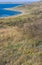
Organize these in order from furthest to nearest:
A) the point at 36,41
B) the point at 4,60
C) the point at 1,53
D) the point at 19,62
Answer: the point at 36,41, the point at 1,53, the point at 4,60, the point at 19,62

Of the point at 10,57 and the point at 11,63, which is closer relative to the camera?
the point at 11,63

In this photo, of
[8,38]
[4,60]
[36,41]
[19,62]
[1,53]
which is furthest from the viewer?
[8,38]

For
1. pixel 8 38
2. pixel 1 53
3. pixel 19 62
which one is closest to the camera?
pixel 19 62

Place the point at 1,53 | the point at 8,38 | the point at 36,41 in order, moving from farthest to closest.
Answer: the point at 8,38
the point at 36,41
the point at 1,53

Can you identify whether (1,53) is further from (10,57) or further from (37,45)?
(37,45)

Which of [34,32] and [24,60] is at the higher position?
[24,60]

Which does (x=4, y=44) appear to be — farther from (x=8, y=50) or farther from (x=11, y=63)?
(x=11, y=63)

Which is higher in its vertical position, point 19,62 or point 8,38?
point 19,62

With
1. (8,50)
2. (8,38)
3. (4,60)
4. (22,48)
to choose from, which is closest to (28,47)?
(22,48)

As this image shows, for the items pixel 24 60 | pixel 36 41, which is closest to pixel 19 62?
pixel 24 60
